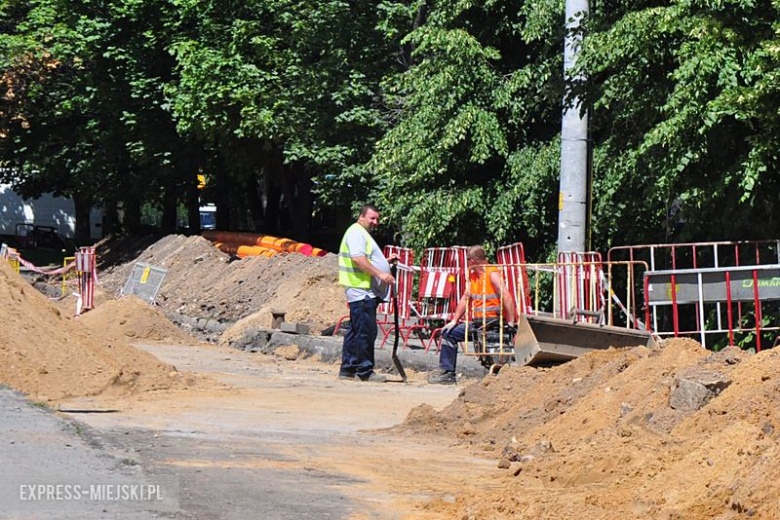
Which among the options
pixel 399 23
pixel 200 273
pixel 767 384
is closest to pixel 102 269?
pixel 200 273

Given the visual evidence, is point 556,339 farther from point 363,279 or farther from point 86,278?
point 86,278

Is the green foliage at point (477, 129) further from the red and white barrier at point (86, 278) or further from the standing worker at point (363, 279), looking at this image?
the red and white barrier at point (86, 278)

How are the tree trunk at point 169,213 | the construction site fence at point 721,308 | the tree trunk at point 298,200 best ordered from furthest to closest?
the tree trunk at point 169,213
the tree trunk at point 298,200
the construction site fence at point 721,308

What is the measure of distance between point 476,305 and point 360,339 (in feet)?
5.60

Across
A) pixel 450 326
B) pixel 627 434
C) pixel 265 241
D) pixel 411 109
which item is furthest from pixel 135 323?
pixel 627 434

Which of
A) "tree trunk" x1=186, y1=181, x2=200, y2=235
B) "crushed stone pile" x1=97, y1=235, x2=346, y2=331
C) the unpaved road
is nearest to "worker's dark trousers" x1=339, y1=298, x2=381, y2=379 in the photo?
the unpaved road

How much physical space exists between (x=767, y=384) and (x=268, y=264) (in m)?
21.1

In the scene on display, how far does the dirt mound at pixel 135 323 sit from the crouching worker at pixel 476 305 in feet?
23.5

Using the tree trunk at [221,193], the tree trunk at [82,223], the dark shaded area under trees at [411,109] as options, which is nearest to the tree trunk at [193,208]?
the dark shaded area under trees at [411,109]

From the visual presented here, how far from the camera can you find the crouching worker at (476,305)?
49.6 ft

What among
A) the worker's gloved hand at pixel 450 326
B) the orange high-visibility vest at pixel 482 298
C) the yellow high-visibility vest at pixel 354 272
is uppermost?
the yellow high-visibility vest at pixel 354 272

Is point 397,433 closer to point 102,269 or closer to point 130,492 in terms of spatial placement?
point 130,492

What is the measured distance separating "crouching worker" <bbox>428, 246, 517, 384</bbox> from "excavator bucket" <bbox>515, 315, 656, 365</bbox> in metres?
1.54

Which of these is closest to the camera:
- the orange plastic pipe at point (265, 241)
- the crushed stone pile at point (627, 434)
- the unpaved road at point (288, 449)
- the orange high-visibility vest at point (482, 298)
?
the crushed stone pile at point (627, 434)
